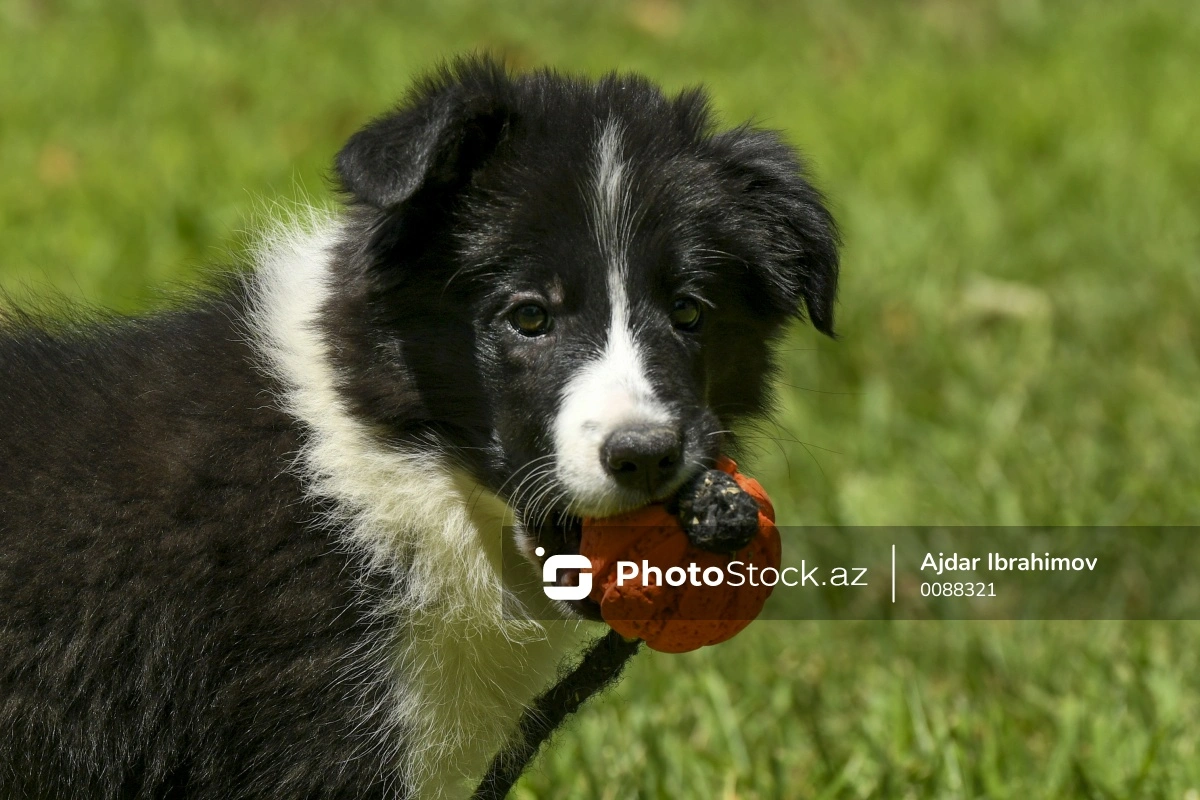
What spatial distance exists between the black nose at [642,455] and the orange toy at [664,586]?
109mm

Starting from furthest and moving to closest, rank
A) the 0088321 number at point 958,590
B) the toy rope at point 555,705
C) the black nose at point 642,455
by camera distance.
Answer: the 0088321 number at point 958,590 → the toy rope at point 555,705 → the black nose at point 642,455

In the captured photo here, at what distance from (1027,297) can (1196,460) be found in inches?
55.3

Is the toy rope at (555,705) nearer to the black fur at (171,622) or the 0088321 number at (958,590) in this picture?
the black fur at (171,622)

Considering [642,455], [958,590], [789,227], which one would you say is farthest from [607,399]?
[958,590]

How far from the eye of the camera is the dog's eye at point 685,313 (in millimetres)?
2963

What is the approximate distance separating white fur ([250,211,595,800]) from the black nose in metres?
0.43

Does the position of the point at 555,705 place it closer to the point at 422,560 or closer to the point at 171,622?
the point at 422,560

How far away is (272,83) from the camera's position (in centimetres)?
768

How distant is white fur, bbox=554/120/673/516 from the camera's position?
8.77ft

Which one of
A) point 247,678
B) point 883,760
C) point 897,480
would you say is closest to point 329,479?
point 247,678

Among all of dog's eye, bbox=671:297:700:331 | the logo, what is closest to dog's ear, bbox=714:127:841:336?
dog's eye, bbox=671:297:700:331

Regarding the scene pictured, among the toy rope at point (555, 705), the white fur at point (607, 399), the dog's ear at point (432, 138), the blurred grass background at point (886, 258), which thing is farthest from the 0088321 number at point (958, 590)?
the dog's ear at point (432, 138)

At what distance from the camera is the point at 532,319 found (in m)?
2.89

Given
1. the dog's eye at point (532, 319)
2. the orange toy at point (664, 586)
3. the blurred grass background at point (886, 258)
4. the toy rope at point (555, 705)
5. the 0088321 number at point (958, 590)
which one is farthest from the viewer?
the 0088321 number at point (958, 590)
